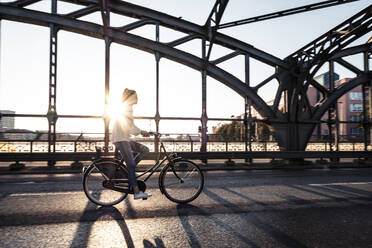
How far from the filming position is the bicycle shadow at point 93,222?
252 cm

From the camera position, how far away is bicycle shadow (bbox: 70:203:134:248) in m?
2.52

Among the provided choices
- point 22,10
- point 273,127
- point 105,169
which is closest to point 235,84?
point 273,127

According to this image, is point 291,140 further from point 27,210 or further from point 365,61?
point 27,210

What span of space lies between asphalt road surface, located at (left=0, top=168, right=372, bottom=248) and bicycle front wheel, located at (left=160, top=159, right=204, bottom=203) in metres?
0.16

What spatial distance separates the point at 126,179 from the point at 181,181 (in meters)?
1.00

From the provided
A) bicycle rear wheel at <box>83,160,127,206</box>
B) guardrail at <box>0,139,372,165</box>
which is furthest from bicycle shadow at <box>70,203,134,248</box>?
guardrail at <box>0,139,372,165</box>

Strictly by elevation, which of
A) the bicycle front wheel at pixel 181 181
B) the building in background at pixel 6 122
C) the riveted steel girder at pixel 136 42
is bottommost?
the bicycle front wheel at pixel 181 181

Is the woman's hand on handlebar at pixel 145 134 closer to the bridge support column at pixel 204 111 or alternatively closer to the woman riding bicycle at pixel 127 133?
the woman riding bicycle at pixel 127 133

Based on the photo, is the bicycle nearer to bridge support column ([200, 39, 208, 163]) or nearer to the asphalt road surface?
the asphalt road surface

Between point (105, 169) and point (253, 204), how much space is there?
2.67 metres

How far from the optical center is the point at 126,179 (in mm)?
4137

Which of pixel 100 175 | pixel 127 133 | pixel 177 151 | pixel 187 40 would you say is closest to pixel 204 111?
pixel 177 151

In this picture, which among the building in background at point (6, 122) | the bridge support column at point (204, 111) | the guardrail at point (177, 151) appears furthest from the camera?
the bridge support column at point (204, 111)

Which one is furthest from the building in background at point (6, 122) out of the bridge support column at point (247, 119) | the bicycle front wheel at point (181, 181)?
the bridge support column at point (247, 119)
